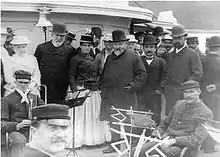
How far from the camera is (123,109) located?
3.46 metres

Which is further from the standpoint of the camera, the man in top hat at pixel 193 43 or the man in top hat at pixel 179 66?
the man in top hat at pixel 193 43

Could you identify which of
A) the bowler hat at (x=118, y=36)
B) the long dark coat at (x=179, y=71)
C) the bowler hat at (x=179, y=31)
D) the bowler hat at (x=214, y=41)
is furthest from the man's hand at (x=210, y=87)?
the bowler hat at (x=118, y=36)

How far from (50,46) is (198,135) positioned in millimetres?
1341

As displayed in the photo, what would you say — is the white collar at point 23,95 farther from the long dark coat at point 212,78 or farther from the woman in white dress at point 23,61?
the long dark coat at point 212,78

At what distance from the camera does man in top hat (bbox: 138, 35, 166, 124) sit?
12.6 ft

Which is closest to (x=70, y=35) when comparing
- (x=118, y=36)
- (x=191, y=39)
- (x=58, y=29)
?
(x=58, y=29)

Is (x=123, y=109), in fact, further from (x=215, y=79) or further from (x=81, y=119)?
(x=215, y=79)

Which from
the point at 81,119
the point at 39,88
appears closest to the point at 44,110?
the point at 39,88

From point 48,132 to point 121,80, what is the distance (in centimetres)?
162

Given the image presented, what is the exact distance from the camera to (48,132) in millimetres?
1964

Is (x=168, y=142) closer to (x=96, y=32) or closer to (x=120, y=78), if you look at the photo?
(x=120, y=78)

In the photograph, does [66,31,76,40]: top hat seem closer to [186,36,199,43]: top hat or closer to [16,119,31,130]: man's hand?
[186,36,199,43]: top hat

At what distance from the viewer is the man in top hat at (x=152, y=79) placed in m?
3.84

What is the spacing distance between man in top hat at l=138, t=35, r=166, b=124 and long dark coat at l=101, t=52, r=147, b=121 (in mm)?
253
